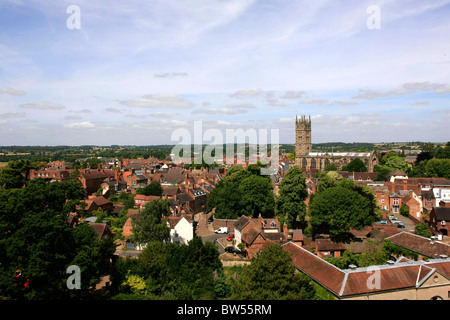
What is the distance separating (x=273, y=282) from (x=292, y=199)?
2159cm

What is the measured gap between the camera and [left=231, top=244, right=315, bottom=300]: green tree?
599 inches

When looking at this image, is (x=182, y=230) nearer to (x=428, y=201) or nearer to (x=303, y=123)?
(x=428, y=201)

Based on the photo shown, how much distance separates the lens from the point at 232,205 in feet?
125

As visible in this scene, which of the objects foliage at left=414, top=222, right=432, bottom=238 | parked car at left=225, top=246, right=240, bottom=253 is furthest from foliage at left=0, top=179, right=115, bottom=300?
foliage at left=414, top=222, right=432, bottom=238

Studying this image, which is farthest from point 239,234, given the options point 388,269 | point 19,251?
point 19,251

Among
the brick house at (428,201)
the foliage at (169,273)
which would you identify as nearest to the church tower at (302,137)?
the brick house at (428,201)

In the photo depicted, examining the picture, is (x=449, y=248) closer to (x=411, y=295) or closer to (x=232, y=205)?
(x=411, y=295)

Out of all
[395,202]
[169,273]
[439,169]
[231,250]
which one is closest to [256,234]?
[231,250]

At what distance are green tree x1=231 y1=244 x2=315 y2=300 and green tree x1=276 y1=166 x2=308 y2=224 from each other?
19.4m

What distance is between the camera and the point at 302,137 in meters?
93.8

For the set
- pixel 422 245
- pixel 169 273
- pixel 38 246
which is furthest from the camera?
pixel 422 245

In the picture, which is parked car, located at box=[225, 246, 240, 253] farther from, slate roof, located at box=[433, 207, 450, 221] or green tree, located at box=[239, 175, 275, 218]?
slate roof, located at box=[433, 207, 450, 221]

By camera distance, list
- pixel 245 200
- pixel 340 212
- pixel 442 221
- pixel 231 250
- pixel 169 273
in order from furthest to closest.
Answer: pixel 245 200 → pixel 442 221 → pixel 340 212 → pixel 231 250 → pixel 169 273
